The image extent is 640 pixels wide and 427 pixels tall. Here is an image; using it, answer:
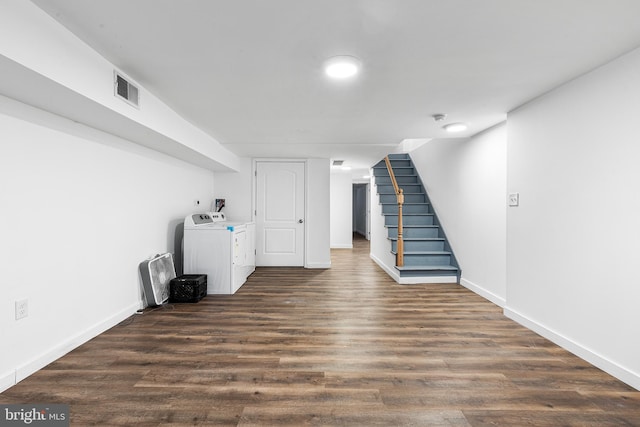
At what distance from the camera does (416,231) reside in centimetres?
498

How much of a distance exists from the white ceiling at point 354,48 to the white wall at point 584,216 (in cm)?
24

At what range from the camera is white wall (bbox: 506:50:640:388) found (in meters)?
1.84

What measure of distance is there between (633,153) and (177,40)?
2.86 metres

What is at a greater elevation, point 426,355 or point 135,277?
point 135,277

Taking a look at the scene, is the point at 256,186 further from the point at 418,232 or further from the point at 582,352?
the point at 582,352

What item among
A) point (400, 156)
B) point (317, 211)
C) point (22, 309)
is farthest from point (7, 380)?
point (400, 156)

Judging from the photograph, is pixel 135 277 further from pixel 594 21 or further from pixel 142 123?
pixel 594 21

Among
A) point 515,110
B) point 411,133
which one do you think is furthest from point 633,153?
point 411,133

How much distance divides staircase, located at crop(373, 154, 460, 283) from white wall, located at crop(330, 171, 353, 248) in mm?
2271

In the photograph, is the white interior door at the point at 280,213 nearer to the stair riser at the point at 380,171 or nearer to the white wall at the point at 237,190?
the white wall at the point at 237,190

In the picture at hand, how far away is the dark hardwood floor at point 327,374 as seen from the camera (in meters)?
1.57

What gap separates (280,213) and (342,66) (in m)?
3.85

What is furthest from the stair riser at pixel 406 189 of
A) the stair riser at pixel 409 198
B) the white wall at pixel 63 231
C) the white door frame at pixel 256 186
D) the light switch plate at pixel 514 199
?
the white wall at pixel 63 231

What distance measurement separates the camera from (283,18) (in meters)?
1.48
